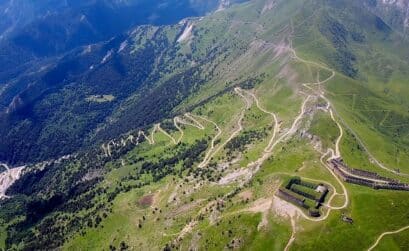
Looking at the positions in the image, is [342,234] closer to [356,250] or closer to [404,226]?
[356,250]

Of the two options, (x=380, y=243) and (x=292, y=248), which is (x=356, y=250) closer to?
(x=380, y=243)

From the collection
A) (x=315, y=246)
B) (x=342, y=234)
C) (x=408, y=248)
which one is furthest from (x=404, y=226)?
(x=315, y=246)

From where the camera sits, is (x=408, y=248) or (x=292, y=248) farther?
(x=292, y=248)

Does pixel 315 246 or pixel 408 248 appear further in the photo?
pixel 315 246

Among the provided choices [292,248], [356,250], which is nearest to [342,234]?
[356,250]

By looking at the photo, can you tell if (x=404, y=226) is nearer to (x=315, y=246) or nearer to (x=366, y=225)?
(x=366, y=225)

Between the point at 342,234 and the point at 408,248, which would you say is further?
the point at 342,234

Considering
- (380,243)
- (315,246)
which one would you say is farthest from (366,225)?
(315,246)
